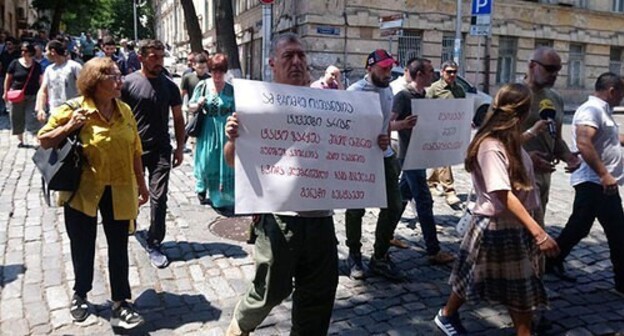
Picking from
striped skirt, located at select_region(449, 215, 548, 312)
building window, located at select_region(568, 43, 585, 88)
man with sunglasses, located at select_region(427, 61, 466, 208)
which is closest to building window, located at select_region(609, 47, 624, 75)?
building window, located at select_region(568, 43, 585, 88)

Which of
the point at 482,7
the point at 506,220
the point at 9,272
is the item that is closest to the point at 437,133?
the point at 506,220

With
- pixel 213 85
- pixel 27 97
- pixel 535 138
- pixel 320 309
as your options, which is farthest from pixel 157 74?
pixel 27 97

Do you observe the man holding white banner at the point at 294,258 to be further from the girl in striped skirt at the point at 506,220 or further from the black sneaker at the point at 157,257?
the black sneaker at the point at 157,257

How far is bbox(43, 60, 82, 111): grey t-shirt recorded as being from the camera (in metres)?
8.29

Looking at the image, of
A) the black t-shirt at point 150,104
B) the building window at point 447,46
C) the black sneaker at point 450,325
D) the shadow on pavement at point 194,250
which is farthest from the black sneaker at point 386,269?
the building window at point 447,46

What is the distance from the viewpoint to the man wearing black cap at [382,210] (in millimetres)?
4594

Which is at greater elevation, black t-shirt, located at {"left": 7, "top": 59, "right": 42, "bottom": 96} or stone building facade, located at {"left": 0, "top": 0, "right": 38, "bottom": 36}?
stone building facade, located at {"left": 0, "top": 0, "right": 38, "bottom": 36}

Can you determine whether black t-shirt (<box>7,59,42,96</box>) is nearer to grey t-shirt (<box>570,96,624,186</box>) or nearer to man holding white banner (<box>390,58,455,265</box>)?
man holding white banner (<box>390,58,455,265</box>)

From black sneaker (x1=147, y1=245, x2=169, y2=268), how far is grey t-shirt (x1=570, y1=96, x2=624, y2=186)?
3486 mm

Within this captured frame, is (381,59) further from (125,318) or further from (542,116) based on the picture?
(125,318)

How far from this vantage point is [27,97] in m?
10.6

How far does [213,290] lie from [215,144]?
2654 mm

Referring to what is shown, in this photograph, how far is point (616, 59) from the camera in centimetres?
2795

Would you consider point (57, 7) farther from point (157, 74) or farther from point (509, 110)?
point (509, 110)
